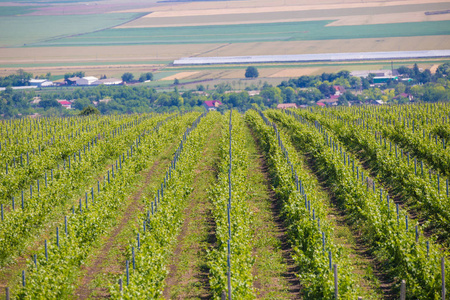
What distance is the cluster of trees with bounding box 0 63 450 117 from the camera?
11250cm

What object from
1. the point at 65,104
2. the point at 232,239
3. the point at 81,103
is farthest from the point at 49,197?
the point at 65,104

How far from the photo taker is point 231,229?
14.7 metres

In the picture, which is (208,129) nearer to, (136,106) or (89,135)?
(89,135)

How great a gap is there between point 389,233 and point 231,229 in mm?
3798

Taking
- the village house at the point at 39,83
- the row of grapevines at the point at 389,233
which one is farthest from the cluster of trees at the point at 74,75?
the row of grapevines at the point at 389,233

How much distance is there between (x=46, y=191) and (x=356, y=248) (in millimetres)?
9737

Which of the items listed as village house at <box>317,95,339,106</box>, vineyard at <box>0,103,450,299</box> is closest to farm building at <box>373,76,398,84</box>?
village house at <box>317,95,339,106</box>

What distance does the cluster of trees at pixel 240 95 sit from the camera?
369ft

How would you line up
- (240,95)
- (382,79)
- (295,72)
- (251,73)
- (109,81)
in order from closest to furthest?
(240,95)
(382,79)
(251,73)
(295,72)
(109,81)

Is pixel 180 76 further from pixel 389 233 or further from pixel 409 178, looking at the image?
pixel 389 233

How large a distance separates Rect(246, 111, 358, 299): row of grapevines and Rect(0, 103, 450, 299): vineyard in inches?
1.7

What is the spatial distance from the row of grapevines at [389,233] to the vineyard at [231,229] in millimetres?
42

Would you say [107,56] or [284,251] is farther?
[107,56]

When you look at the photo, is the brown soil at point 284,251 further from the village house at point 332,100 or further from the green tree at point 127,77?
the green tree at point 127,77
